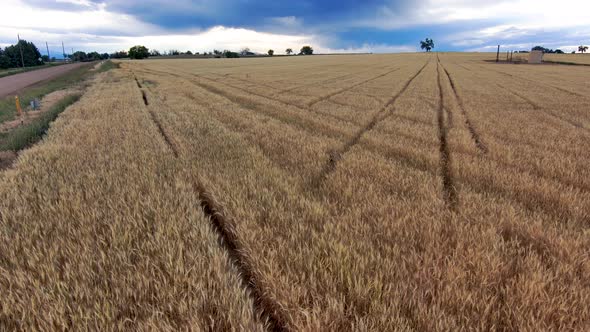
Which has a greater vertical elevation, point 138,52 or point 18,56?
point 138,52

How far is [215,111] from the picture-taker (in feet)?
36.8

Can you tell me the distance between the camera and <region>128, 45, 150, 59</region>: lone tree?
448 ft

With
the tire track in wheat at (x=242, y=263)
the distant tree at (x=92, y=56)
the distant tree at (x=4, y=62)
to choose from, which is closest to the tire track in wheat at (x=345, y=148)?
the tire track in wheat at (x=242, y=263)

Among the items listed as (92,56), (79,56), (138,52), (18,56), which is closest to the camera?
(18,56)

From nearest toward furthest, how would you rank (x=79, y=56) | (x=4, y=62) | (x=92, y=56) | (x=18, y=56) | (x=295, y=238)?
(x=295, y=238) < (x=4, y=62) < (x=18, y=56) < (x=79, y=56) < (x=92, y=56)

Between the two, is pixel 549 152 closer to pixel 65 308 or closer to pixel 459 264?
pixel 459 264

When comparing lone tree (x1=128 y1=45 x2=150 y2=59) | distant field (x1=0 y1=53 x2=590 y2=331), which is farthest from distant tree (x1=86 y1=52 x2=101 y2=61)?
distant field (x1=0 y1=53 x2=590 y2=331)

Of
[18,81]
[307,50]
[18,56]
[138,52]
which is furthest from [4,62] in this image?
[307,50]

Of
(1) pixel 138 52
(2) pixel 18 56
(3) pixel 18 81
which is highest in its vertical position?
(1) pixel 138 52

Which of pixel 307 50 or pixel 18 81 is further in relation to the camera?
pixel 307 50

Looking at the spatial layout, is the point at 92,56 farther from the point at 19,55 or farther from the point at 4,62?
the point at 4,62

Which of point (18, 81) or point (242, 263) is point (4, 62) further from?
point (242, 263)

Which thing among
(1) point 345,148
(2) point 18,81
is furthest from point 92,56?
(1) point 345,148

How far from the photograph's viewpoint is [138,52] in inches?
5374
